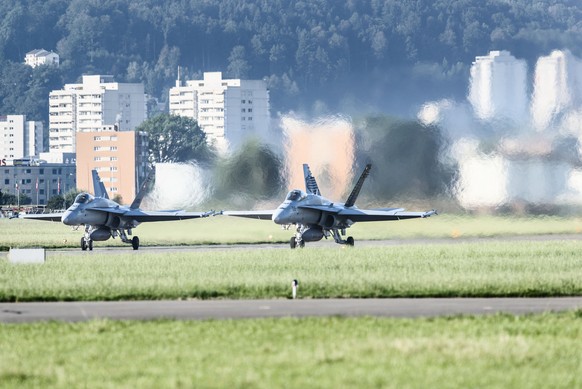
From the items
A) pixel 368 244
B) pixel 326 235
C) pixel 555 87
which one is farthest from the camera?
pixel 555 87

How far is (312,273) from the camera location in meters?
47.3

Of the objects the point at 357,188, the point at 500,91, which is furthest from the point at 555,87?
the point at 357,188

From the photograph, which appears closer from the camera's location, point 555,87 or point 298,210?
point 298,210

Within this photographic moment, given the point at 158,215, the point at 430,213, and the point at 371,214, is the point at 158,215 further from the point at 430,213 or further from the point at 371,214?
the point at 430,213

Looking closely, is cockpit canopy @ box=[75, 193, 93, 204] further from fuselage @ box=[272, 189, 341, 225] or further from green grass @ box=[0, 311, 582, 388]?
green grass @ box=[0, 311, 582, 388]

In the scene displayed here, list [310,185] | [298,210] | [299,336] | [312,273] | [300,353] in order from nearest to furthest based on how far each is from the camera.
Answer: [300,353] → [299,336] → [312,273] → [298,210] → [310,185]

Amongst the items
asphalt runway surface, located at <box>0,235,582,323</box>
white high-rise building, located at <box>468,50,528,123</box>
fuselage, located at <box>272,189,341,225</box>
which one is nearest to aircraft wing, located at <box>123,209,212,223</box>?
fuselage, located at <box>272,189,341,225</box>

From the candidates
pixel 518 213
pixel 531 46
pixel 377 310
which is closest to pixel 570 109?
pixel 518 213

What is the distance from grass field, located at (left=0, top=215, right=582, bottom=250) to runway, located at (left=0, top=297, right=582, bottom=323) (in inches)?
1322

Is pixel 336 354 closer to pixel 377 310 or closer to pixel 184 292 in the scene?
pixel 377 310

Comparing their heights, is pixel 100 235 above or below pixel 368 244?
above

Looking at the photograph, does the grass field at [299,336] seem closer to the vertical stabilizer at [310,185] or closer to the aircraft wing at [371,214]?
the aircraft wing at [371,214]

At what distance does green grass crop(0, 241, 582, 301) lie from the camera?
39.9 metres

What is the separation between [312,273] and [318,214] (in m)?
22.8
